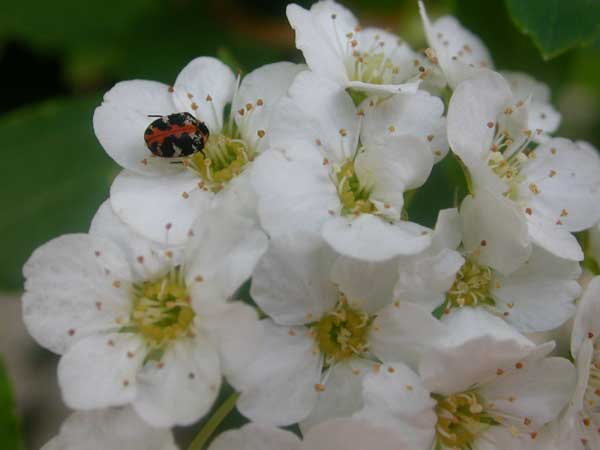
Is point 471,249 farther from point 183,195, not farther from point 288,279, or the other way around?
point 183,195

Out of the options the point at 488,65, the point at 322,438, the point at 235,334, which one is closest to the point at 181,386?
the point at 235,334

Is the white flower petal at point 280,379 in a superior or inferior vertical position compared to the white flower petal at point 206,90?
inferior

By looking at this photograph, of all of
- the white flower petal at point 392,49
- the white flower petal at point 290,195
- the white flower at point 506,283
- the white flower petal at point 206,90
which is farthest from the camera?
the white flower petal at point 392,49

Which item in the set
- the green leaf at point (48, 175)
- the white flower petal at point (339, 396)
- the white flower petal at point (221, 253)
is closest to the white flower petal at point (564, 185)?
the white flower petal at point (339, 396)

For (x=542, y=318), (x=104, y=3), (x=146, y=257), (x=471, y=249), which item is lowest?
(x=542, y=318)

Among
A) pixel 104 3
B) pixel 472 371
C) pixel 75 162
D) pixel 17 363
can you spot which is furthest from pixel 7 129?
pixel 472 371

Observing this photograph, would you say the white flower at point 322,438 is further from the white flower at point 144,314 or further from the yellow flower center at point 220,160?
the yellow flower center at point 220,160
